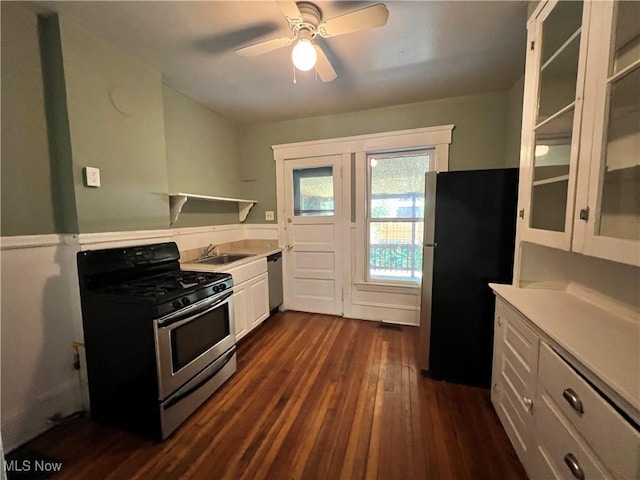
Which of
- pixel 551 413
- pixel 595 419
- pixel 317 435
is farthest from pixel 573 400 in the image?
pixel 317 435

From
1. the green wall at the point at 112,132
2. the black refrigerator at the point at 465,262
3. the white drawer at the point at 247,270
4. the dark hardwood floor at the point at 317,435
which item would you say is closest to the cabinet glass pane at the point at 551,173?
the black refrigerator at the point at 465,262

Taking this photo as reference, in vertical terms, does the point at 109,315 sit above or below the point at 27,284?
below

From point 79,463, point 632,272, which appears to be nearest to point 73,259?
point 79,463

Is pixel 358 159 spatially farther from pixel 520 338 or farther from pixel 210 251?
pixel 520 338

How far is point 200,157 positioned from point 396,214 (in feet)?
7.75

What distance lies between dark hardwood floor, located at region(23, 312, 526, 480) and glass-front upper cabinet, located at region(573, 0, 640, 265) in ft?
4.21

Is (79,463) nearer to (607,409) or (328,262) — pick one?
(607,409)

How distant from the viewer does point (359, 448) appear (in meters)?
1.52

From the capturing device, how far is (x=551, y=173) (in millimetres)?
1469

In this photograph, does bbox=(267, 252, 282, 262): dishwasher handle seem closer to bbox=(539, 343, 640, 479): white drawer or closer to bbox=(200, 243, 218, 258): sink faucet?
bbox=(200, 243, 218, 258): sink faucet

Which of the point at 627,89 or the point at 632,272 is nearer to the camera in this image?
the point at 627,89

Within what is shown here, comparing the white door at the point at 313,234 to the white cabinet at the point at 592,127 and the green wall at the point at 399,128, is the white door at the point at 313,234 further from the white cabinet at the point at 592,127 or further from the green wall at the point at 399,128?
the white cabinet at the point at 592,127

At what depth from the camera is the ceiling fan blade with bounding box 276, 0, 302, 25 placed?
4.46ft

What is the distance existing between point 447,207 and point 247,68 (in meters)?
2.00
